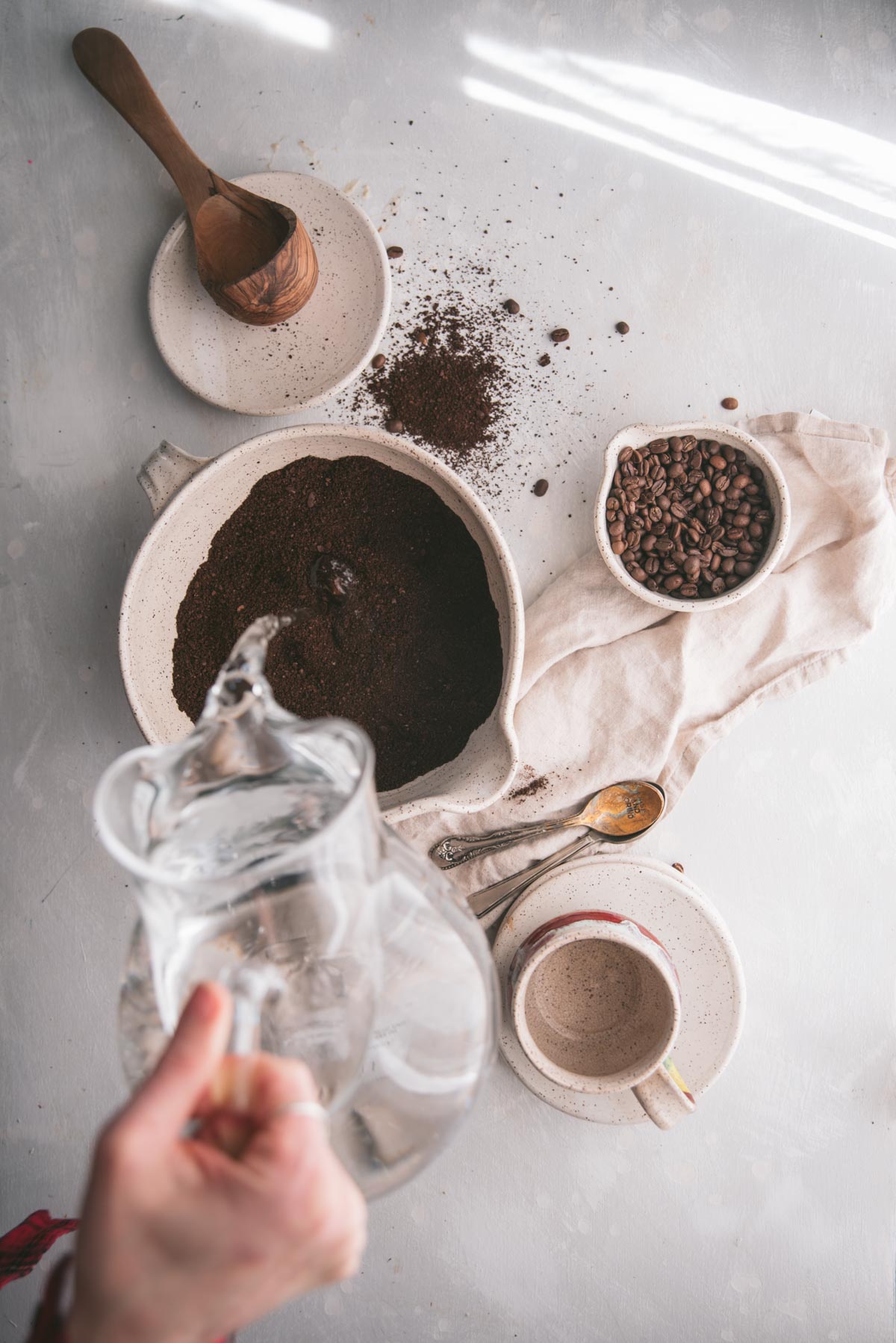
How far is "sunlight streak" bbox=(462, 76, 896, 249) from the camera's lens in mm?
1104

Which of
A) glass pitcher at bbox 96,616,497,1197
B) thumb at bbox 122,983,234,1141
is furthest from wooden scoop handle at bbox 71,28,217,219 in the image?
thumb at bbox 122,983,234,1141

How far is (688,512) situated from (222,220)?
2.07 ft

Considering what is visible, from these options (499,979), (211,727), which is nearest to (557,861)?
(499,979)

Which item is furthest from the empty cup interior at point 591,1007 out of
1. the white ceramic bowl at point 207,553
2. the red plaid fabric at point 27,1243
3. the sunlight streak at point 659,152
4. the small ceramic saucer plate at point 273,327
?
the sunlight streak at point 659,152

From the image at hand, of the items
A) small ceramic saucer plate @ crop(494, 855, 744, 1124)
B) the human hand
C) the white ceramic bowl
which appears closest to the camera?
the human hand

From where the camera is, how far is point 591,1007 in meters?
1.07

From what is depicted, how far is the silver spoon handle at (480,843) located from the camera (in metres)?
1.07

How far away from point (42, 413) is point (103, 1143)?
94 centimetres

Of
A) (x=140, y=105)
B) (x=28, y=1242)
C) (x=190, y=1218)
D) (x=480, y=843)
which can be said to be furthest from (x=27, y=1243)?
(x=140, y=105)

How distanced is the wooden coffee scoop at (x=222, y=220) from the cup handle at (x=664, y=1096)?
977 mm

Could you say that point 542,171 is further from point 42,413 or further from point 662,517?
point 42,413

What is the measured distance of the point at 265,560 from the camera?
1.01 meters

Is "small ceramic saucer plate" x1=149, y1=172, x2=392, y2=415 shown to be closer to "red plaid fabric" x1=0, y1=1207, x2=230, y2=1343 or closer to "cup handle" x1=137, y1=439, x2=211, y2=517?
"cup handle" x1=137, y1=439, x2=211, y2=517

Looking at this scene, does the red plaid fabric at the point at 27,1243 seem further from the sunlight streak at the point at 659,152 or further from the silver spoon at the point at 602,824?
the sunlight streak at the point at 659,152
